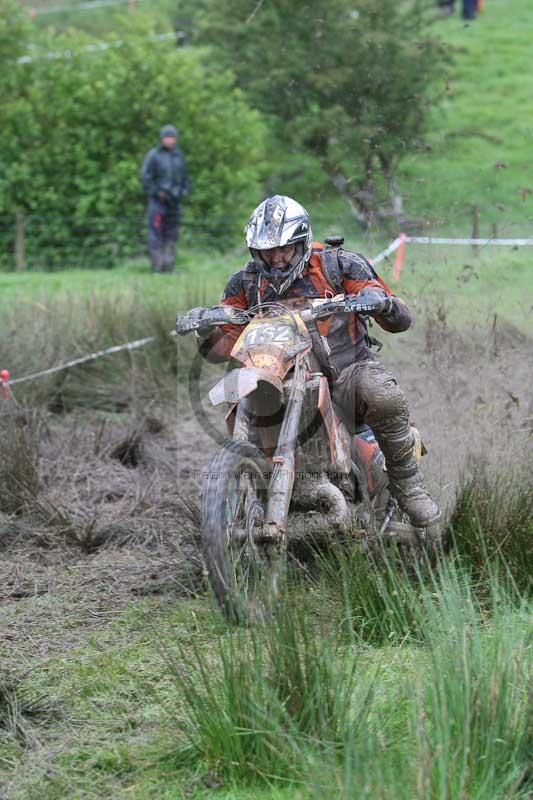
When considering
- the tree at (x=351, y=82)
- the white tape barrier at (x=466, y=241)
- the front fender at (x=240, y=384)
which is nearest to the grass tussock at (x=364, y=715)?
the front fender at (x=240, y=384)

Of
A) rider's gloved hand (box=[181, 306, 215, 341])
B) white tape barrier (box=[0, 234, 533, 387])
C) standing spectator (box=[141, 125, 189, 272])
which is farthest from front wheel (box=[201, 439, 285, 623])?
standing spectator (box=[141, 125, 189, 272])

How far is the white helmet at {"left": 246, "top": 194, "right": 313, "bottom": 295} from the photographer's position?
5711 millimetres

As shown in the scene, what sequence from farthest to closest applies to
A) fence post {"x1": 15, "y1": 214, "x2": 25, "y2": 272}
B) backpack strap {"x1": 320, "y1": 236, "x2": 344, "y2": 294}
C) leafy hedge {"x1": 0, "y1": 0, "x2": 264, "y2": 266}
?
1. leafy hedge {"x1": 0, "y1": 0, "x2": 264, "y2": 266}
2. fence post {"x1": 15, "y1": 214, "x2": 25, "y2": 272}
3. backpack strap {"x1": 320, "y1": 236, "x2": 344, "y2": 294}

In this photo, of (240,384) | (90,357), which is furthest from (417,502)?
(90,357)

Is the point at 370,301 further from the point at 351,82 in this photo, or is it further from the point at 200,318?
the point at 351,82

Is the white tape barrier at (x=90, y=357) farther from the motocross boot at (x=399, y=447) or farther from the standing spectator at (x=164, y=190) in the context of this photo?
the standing spectator at (x=164, y=190)

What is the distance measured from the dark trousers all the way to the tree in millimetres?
1960

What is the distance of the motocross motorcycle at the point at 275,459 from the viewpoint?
512 centimetres

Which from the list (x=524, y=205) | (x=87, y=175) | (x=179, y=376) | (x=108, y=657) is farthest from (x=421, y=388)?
(x=87, y=175)

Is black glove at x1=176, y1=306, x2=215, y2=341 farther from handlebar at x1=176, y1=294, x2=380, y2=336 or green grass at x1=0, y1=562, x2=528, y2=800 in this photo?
green grass at x1=0, y1=562, x2=528, y2=800

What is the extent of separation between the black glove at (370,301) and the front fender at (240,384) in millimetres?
526

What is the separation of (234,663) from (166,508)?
3.60 metres

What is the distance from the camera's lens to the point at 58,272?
60.8 feet

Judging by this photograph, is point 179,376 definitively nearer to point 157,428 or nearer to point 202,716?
point 157,428
